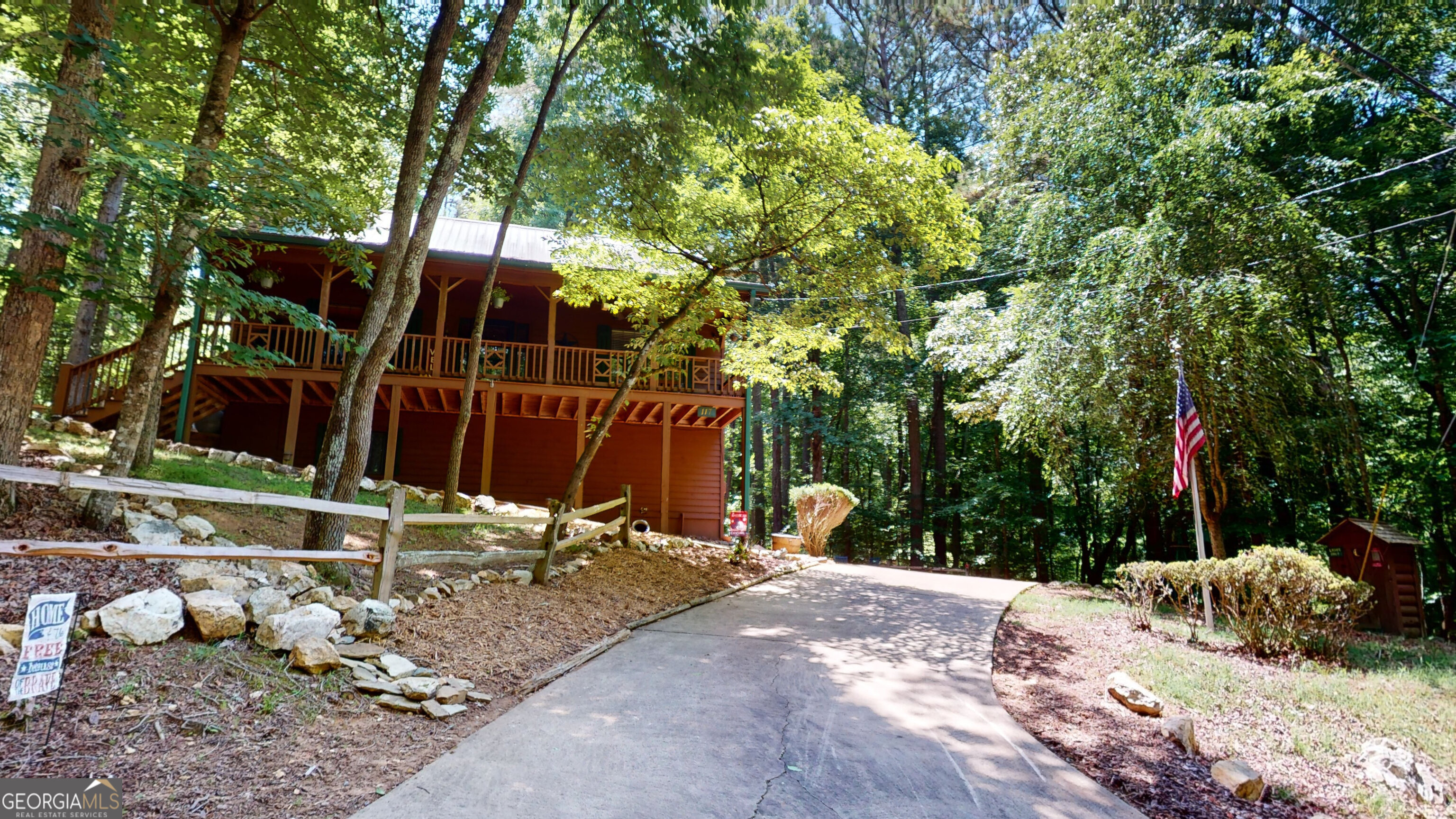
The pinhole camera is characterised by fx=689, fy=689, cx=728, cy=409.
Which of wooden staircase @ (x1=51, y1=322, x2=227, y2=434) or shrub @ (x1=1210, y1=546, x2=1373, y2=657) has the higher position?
wooden staircase @ (x1=51, y1=322, x2=227, y2=434)

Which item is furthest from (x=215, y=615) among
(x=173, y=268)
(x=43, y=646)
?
(x=173, y=268)

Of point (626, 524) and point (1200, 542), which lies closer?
point (1200, 542)

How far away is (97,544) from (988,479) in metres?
21.2

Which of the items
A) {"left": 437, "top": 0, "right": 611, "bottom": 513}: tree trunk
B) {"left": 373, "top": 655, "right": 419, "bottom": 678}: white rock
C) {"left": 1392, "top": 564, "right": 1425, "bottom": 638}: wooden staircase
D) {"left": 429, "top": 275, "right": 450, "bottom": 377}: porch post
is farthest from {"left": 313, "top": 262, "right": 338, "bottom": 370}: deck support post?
{"left": 1392, "top": 564, "right": 1425, "bottom": 638}: wooden staircase

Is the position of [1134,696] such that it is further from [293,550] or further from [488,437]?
[488,437]

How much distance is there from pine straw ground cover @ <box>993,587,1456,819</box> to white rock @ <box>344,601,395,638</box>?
15.4 ft

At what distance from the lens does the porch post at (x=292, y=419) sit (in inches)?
511

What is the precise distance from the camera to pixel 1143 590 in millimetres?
9117

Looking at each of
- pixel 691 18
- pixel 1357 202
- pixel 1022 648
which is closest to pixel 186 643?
pixel 1022 648

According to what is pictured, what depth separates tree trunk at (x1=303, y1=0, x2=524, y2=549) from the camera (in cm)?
617

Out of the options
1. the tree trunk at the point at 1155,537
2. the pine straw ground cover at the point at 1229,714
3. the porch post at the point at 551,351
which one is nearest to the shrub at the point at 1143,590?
the pine straw ground cover at the point at 1229,714

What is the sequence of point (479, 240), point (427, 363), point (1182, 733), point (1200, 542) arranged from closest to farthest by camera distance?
point (1182, 733)
point (1200, 542)
point (427, 363)
point (479, 240)

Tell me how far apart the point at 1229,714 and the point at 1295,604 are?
258 cm

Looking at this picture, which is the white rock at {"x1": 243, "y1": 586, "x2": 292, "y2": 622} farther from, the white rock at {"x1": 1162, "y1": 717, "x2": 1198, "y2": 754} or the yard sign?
the white rock at {"x1": 1162, "y1": 717, "x2": 1198, "y2": 754}
